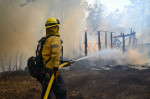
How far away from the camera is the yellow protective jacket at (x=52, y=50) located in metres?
3.14

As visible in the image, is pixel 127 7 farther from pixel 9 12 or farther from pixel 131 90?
pixel 131 90

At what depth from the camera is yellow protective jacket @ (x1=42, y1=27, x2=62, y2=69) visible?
314 cm

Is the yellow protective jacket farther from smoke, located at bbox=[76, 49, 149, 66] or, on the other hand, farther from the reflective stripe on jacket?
smoke, located at bbox=[76, 49, 149, 66]

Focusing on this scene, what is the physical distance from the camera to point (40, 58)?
349 cm

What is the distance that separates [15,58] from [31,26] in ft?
12.5

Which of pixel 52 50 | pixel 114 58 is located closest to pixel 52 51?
pixel 52 50

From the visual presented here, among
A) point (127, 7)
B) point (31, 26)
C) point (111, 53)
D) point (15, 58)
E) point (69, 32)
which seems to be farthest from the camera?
point (127, 7)

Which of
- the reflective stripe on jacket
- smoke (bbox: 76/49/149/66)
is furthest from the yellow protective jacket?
smoke (bbox: 76/49/149/66)

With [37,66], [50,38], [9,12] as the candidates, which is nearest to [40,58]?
[37,66]

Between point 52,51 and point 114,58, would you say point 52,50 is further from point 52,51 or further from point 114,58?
point 114,58

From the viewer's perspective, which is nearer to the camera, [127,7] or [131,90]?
[131,90]

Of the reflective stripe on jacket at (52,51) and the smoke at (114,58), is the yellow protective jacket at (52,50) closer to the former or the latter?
the reflective stripe on jacket at (52,51)

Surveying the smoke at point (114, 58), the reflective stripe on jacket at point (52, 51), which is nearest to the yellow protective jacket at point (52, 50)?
the reflective stripe on jacket at point (52, 51)

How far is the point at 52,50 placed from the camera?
3176 mm
